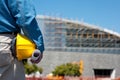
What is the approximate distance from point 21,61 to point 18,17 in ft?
1.11

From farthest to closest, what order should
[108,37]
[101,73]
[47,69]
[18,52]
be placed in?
[108,37], [101,73], [47,69], [18,52]

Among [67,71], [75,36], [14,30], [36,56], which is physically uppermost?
[14,30]

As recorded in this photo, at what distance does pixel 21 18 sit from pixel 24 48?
0.22m

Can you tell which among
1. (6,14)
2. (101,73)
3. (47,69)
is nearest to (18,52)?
(6,14)

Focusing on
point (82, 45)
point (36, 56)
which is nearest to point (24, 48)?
point (36, 56)

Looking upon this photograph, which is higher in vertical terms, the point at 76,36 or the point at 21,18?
the point at 21,18

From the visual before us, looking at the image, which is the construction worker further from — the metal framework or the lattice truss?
the lattice truss

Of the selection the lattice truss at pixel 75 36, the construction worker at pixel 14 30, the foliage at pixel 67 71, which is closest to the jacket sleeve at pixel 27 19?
the construction worker at pixel 14 30

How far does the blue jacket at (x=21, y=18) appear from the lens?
10.5 feet

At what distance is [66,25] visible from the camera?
107 m

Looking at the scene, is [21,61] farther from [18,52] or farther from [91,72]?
[91,72]

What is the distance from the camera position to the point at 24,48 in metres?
3.14

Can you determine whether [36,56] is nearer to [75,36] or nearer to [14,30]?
[14,30]

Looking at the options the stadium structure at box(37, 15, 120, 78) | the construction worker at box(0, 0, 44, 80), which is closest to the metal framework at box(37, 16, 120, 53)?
the stadium structure at box(37, 15, 120, 78)
